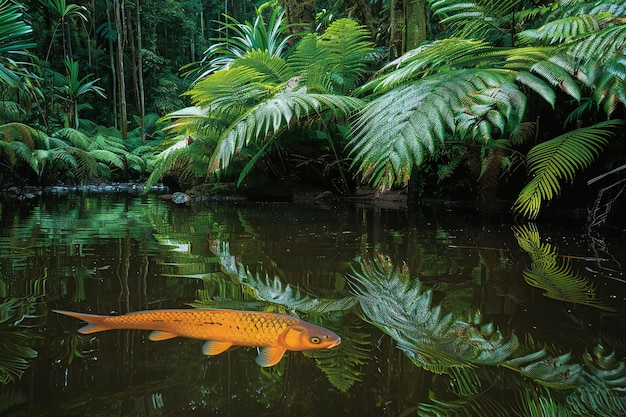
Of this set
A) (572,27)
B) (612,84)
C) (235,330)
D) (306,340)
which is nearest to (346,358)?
(306,340)

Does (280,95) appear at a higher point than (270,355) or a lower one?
higher

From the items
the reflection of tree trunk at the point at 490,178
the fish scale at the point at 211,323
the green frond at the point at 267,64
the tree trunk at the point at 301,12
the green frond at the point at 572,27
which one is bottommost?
the fish scale at the point at 211,323

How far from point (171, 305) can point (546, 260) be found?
53.8 inches

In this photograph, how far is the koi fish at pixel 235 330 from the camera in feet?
2.61

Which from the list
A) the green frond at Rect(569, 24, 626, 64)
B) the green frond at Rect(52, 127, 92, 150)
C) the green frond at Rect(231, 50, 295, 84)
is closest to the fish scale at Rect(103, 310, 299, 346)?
the green frond at Rect(569, 24, 626, 64)

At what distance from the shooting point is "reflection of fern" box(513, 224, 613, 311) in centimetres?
116

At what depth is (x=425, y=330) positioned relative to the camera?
3.10 feet

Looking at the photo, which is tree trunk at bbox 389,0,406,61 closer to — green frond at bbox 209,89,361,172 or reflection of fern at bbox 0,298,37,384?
green frond at bbox 209,89,361,172

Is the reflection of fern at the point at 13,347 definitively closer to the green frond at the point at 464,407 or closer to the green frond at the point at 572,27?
the green frond at the point at 464,407

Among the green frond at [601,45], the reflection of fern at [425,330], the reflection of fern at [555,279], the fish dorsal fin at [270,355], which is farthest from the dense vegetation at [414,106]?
the fish dorsal fin at [270,355]

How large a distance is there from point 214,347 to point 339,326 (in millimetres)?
292

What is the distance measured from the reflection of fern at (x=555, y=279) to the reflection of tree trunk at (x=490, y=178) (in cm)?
115

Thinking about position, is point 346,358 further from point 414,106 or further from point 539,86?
point 539,86

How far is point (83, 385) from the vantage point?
690mm
